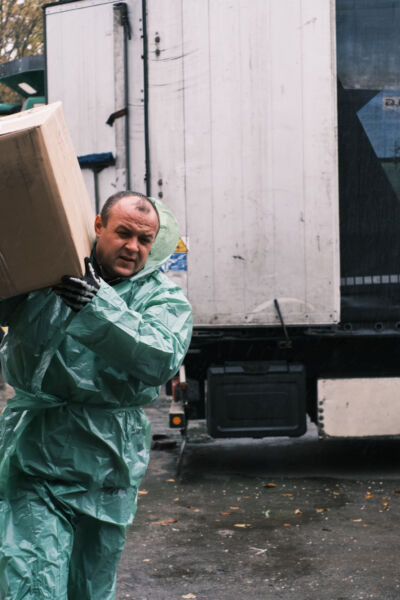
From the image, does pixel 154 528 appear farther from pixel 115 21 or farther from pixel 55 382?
pixel 115 21

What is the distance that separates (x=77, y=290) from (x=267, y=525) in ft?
12.1

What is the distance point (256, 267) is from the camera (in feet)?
21.6

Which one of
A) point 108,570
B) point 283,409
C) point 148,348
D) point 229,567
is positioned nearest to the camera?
point 148,348

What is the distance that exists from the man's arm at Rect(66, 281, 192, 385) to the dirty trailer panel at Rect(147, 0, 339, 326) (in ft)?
13.0

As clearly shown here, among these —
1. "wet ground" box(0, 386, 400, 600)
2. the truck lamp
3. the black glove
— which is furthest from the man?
the truck lamp

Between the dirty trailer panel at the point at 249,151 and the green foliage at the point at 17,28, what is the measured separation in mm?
17529

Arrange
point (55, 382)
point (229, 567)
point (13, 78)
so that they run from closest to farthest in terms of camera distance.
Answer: point (55, 382), point (229, 567), point (13, 78)

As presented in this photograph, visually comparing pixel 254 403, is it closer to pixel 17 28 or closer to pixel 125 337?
pixel 125 337

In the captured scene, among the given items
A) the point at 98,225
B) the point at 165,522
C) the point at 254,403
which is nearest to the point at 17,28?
the point at 254,403

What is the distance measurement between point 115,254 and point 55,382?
442 mm

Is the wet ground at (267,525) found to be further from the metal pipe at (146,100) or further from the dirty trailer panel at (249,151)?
the metal pipe at (146,100)

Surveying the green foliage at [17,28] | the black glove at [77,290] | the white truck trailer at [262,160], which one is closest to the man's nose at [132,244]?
the black glove at [77,290]

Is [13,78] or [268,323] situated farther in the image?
[13,78]

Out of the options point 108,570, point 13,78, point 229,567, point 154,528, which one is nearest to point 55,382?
point 108,570
